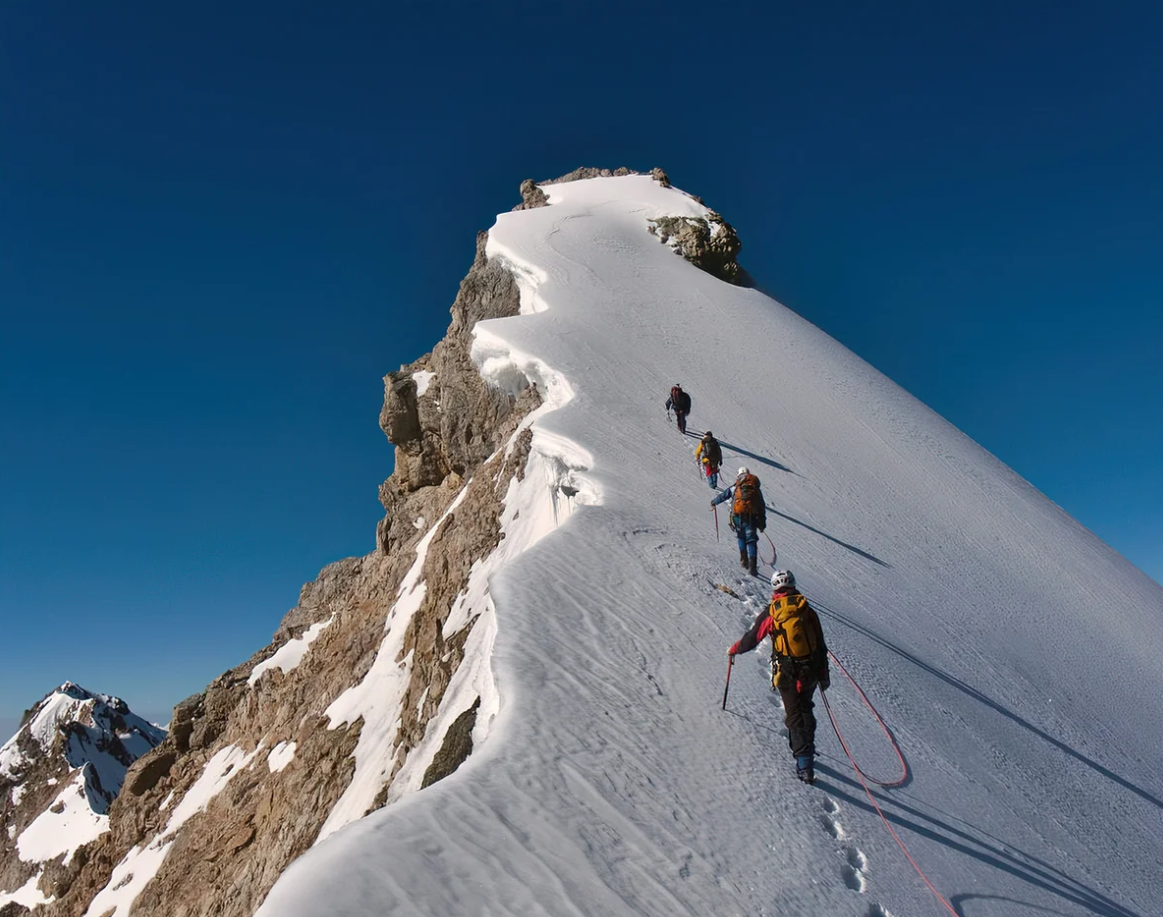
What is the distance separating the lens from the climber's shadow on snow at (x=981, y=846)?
611 centimetres

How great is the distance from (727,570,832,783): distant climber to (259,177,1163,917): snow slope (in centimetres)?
32

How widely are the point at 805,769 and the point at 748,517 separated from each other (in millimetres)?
4763

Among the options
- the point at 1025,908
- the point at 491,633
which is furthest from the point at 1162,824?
the point at 491,633

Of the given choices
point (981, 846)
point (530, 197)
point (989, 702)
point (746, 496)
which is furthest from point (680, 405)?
point (530, 197)

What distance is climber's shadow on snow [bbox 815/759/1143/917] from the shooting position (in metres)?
6.11

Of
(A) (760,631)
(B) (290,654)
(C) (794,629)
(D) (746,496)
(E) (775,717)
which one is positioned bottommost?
(E) (775,717)

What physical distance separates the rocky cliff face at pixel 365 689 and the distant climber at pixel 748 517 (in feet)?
12.6

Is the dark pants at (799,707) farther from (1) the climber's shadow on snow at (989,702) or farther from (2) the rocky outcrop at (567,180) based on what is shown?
(2) the rocky outcrop at (567,180)

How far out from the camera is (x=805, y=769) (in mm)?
6098

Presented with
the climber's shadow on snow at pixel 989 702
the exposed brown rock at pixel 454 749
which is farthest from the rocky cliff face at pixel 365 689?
the climber's shadow on snow at pixel 989 702

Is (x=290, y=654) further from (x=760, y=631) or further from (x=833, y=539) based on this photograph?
(x=760, y=631)

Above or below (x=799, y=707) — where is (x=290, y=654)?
above

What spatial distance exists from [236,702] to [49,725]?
104m

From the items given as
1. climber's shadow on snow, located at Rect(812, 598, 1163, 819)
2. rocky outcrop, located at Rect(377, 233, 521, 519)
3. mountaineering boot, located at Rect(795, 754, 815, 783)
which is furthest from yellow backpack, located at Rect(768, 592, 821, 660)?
rocky outcrop, located at Rect(377, 233, 521, 519)
